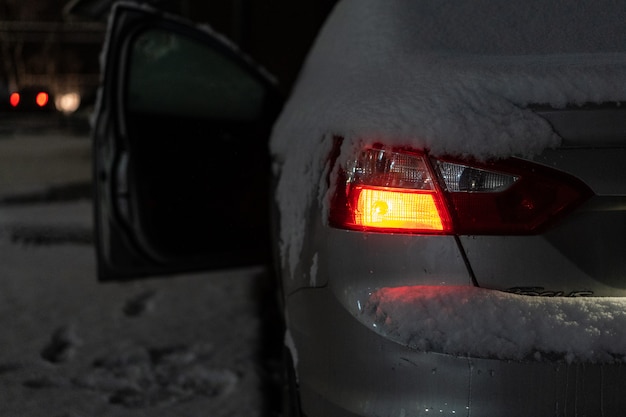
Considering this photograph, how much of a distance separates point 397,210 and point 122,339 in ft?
8.13

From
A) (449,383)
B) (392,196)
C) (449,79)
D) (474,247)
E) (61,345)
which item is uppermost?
(449,79)

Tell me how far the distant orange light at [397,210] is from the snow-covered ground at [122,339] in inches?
59.6

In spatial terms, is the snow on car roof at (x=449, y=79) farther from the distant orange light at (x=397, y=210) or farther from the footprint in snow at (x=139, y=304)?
the footprint in snow at (x=139, y=304)

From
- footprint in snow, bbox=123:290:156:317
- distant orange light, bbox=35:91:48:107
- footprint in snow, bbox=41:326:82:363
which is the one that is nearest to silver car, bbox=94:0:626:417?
footprint in snow, bbox=41:326:82:363

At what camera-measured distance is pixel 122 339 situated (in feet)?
13.2

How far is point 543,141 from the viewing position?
6.03ft

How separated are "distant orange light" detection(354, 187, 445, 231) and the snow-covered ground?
1513mm

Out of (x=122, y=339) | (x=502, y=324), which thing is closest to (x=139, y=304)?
(x=122, y=339)

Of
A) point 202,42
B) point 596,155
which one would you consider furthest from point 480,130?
point 202,42

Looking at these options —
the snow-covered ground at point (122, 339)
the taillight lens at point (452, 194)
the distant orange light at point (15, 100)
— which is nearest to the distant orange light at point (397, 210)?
the taillight lens at point (452, 194)

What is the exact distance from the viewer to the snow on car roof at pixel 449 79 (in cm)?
189

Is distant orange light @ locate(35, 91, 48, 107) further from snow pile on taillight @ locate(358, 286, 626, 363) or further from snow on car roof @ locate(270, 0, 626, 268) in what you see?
snow pile on taillight @ locate(358, 286, 626, 363)

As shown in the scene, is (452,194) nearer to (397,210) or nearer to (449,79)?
(397,210)

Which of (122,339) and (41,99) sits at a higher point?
(41,99)
